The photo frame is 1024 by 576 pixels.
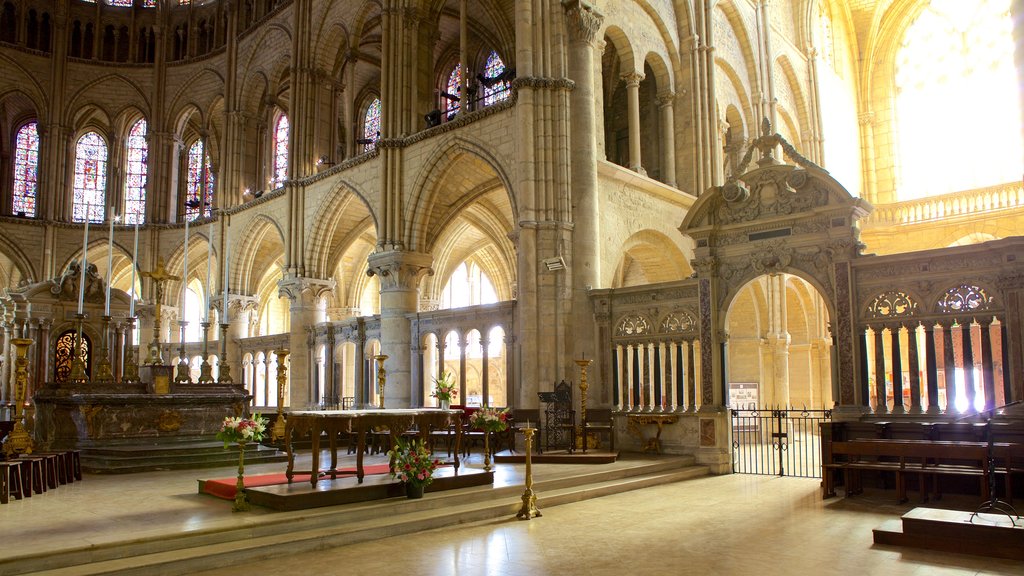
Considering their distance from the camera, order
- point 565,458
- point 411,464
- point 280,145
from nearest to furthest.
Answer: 1. point 411,464
2. point 565,458
3. point 280,145

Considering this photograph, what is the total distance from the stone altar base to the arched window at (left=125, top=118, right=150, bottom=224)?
67.6ft

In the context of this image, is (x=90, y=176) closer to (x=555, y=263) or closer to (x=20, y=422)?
(x=555, y=263)

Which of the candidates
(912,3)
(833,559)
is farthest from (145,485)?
(912,3)

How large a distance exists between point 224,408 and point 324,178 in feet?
35.3

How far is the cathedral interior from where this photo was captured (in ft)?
41.3

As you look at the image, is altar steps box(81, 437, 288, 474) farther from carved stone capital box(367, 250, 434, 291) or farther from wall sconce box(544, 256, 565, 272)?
carved stone capital box(367, 250, 434, 291)

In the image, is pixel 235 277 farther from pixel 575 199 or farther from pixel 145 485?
pixel 145 485

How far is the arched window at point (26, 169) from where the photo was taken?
30.1m

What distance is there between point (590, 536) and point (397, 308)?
1216 cm

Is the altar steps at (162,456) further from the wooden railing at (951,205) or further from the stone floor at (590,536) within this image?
the wooden railing at (951,205)

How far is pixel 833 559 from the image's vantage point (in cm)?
675

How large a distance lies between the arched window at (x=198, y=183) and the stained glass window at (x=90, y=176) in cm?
332

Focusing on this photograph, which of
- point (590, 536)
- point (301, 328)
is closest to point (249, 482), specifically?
point (590, 536)

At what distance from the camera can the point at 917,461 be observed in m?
10.5
